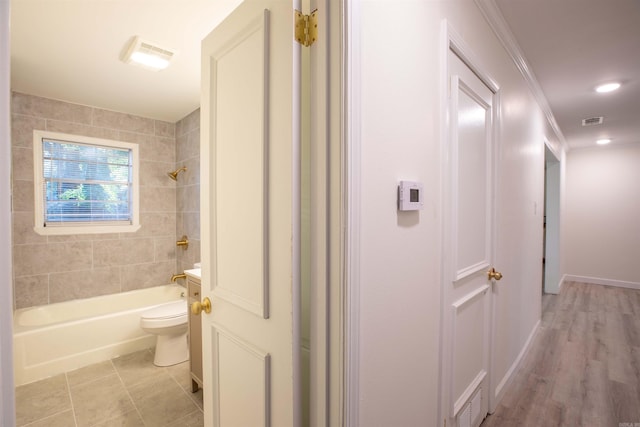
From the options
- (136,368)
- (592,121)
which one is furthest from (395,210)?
(592,121)

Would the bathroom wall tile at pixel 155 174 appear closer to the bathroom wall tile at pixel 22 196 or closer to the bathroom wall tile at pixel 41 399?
the bathroom wall tile at pixel 22 196

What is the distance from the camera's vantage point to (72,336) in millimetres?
2500

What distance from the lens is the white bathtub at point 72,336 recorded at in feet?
7.60

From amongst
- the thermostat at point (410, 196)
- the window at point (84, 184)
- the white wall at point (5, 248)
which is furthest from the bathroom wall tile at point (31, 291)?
the thermostat at point (410, 196)

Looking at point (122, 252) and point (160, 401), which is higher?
point (122, 252)

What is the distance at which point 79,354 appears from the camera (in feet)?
8.29

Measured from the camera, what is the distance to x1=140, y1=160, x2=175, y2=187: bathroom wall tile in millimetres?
3434

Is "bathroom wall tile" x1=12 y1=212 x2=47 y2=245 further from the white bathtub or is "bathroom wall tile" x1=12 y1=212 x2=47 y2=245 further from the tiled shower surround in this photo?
the white bathtub

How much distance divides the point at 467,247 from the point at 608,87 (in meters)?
2.62

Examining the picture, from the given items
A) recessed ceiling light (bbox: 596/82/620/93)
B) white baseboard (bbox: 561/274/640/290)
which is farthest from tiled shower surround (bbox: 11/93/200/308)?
white baseboard (bbox: 561/274/640/290)

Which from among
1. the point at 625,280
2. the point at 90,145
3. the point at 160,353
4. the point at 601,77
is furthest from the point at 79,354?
the point at 625,280

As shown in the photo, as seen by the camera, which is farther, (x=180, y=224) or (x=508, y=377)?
(x=180, y=224)

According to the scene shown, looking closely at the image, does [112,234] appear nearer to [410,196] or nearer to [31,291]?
[31,291]

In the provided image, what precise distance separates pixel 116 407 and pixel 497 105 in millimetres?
3268
